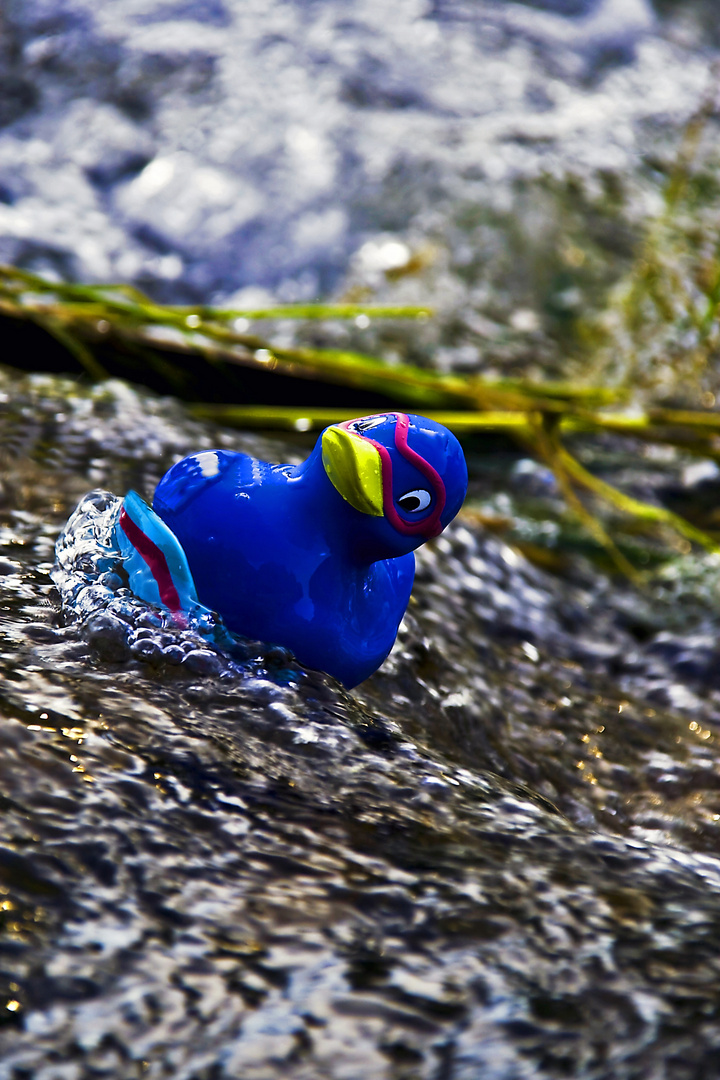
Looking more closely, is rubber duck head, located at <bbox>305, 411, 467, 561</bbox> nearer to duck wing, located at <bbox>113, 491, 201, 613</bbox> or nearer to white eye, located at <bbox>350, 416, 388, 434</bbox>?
white eye, located at <bbox>350, 416, 388, 434</bbox>

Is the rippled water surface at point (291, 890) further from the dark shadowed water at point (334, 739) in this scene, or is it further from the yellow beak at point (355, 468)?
the yellow beak at point (355, 468)

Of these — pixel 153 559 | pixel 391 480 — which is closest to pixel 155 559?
pixel 153 559

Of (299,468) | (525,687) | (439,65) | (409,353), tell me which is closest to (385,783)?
(299,468)

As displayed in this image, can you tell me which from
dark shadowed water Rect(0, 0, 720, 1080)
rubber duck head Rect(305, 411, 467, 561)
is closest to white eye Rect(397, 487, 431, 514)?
rubber duck head Rect(305, 411, 467, 561)

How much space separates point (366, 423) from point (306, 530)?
153 mm

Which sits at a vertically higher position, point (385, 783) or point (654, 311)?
point (385, 783)

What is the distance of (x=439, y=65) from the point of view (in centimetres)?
541

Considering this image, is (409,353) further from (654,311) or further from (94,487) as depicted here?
(94,487)

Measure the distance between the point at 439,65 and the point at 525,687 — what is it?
4.23m

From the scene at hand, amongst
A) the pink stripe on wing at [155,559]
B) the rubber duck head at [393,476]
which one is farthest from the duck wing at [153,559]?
the rubber duck head at [393,476]

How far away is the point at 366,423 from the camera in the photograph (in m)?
1.33

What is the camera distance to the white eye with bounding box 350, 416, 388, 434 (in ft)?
4.31

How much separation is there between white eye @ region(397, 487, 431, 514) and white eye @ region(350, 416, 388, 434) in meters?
0.09

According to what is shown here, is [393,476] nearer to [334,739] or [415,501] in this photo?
[415,501]
